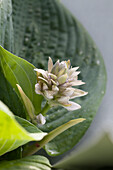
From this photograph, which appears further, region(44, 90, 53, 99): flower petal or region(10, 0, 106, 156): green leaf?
region(10, 0, 106, 156): green leaf

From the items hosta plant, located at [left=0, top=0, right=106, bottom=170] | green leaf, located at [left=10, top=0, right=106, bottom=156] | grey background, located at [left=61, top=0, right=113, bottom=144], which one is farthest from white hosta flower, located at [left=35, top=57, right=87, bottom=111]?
grey background, located at [left=61, top=0, right=113, bottom=144]

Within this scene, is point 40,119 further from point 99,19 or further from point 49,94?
point 99,19

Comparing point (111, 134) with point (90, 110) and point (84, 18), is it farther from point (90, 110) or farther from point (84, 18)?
point (84, 18)

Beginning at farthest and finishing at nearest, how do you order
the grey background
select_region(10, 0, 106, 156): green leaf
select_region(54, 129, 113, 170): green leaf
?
the grey background → select_region(10, 0, 106, 156): green leaf → select_region(54, 129, 113, 170): green leaf

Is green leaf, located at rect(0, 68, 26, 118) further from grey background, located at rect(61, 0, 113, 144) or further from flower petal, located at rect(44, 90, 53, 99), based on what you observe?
grey background, located at rect(61, 0, 113, 144)

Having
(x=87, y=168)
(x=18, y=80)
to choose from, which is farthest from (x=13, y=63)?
(x=87, y=168)

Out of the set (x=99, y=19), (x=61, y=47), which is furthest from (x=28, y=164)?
(x=99, y=19)
